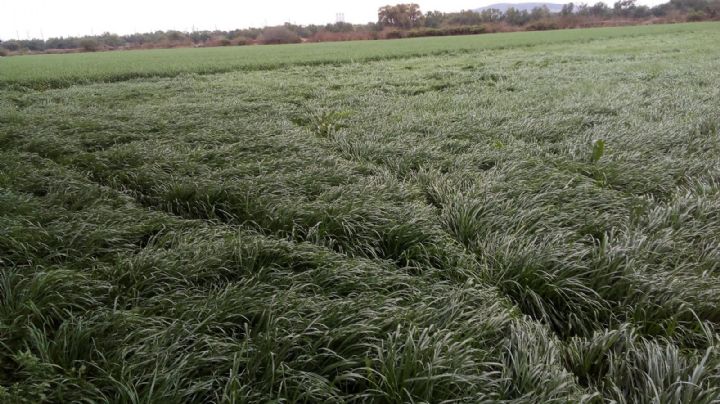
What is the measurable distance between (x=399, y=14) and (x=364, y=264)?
77.5 metres

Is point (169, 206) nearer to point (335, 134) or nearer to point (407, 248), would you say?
point (407, 248)

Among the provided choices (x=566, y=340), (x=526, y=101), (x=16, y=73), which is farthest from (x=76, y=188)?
(x=16, y=73)

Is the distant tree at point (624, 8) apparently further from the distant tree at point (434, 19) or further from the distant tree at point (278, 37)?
the distant tree at point (278, 37)

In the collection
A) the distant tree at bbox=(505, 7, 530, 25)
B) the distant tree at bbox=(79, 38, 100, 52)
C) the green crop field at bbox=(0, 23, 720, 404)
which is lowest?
the green crop field at bbox=(0, 23, 720, 404)

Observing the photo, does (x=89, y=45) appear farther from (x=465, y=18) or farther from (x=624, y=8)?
(x=624, y=8)

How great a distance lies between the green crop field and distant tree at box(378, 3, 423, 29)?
70416mm

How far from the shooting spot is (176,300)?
265 cm

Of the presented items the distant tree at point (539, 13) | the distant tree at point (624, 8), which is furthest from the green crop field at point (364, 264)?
the distant tree at point (624, 8)

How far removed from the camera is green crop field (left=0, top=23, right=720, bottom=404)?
79.0 inches

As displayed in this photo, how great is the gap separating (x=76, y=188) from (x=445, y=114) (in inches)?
239

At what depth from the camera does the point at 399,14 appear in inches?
2869

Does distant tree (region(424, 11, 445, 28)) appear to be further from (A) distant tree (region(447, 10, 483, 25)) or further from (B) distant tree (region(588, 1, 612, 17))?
(B) distant tree (region(588, 1, 612, 17))

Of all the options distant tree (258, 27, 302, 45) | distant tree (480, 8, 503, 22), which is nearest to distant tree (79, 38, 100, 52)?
distant tree (258, 27, 302, 45)

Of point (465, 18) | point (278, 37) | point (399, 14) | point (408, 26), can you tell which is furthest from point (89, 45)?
point (465, 18)
